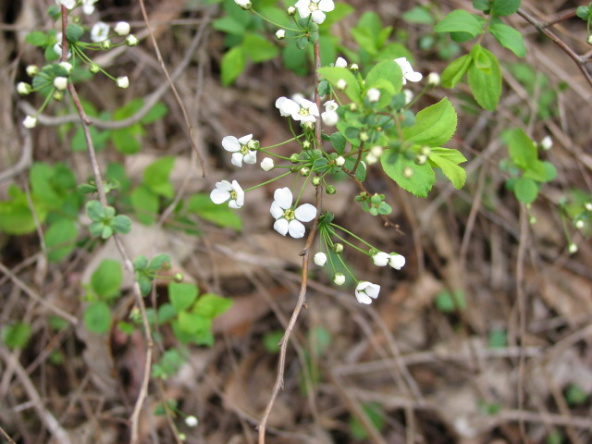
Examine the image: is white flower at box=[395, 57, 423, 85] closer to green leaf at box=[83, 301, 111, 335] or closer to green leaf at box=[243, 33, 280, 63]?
green leaf at box=[243, 33, 280, 63]

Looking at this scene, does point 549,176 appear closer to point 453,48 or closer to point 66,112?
point 453,48

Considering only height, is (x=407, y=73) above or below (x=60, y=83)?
above

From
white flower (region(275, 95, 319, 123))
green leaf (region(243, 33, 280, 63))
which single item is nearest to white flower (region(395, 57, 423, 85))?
white flower (region(275, 95, 319, 123))

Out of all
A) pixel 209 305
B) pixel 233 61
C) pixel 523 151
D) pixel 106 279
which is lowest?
pixel 106 279

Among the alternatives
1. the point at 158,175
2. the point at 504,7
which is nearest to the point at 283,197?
the point at 504,7

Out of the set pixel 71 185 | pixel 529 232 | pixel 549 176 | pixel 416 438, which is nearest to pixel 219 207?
pixel 71 185

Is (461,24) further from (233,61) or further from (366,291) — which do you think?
(233,61)
